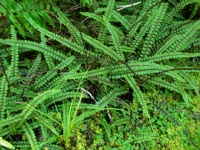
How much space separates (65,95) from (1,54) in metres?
0.89

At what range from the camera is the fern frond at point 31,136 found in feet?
9.08

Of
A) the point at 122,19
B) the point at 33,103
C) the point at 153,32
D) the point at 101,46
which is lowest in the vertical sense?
the point at 33,103

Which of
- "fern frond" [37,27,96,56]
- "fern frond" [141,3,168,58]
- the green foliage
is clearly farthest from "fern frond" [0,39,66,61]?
"fern frond" [141,3,168,58]

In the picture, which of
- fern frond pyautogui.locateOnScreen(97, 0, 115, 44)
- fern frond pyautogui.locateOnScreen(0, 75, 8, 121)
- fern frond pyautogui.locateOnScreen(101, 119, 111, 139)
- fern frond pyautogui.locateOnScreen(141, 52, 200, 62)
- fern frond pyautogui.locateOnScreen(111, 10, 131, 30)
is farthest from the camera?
fern frond pyautogui.locateOnScreen(111, 10, 131, 30)

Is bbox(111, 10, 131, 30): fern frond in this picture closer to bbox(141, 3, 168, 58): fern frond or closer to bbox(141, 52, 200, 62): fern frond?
bbox(141, 3, 168, 58): fern frond

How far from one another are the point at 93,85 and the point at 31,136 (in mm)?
944

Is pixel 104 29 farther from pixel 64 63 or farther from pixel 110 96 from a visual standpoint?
pixel 110 96

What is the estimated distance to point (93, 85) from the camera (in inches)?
135

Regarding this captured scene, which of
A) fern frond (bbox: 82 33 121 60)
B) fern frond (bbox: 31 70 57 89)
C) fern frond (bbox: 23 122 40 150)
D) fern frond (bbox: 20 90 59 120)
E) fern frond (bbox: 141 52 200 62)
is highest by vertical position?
fern frond (bbox: 82 33 121 60)

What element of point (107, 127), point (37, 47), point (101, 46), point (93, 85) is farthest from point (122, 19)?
point (107, 127)

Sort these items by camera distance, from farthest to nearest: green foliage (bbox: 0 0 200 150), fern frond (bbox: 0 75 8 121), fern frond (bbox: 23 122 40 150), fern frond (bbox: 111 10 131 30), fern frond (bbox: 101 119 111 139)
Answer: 1. fern frond (bbox: 111 10 131 30)
2. fern frond (bbox: 101 119 111 139)
3. green foliage (bbox: 0 0 200 150)
4. fern frond (bbox: 0 75 8 121)
5. fern frond (bbox: 23 122 40 150)

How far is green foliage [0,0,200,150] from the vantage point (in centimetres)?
300

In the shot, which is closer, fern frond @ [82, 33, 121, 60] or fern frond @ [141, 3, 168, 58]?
fern frond @ [82, 33, 121, 60]

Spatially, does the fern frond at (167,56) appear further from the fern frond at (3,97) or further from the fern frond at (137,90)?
the fern frond at (3,97)
